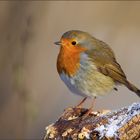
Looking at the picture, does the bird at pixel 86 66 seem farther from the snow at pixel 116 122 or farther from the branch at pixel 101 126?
the snow at pixel 116 122

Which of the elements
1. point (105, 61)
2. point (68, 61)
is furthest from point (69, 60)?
point (105, 61)

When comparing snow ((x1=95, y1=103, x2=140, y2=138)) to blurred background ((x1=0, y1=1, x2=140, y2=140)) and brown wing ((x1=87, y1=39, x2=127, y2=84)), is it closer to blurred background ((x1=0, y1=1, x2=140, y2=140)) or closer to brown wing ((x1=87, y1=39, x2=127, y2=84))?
blurred background ((x1=0, y1=1, x2=140, y2=140))

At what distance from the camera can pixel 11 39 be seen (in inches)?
252

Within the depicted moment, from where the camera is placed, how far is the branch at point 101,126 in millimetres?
4258

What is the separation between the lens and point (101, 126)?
446 centimetres

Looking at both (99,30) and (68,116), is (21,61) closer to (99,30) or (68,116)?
(68,116)

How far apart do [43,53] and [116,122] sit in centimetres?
459

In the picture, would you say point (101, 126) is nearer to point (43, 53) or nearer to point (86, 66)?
point (86, 66)

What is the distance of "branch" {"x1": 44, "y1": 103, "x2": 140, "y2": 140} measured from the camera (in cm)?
426

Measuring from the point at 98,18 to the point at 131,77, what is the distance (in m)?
1.70

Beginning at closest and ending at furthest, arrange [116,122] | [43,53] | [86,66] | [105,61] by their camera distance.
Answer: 1. [116,122]
2. [86,66]
3. [105,61]
4. [43,53]

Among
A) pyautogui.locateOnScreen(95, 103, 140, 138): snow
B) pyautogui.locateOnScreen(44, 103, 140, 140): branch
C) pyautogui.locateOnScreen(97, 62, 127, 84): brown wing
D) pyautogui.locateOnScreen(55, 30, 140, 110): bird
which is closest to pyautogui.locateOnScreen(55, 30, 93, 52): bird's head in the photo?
pyautogui.locateOnScreen(55, 30, 140, 110): bird

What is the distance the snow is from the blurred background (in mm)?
880

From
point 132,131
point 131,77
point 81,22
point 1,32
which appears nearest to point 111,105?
point 131,77
